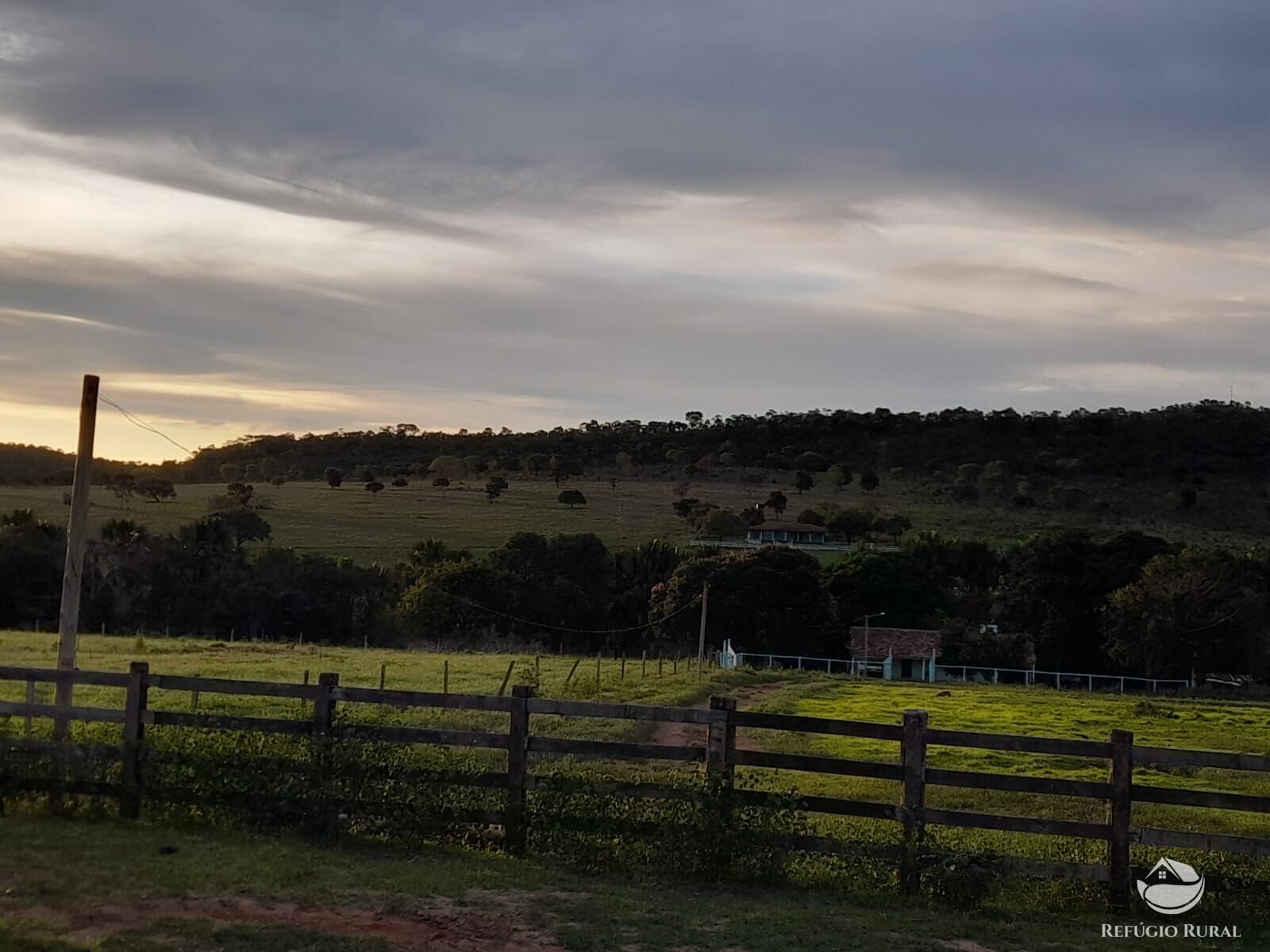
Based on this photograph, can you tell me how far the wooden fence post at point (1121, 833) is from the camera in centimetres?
879

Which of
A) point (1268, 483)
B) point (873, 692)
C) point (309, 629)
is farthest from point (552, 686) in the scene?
point (1268, 483)

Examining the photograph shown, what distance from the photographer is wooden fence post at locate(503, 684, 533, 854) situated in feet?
31.9

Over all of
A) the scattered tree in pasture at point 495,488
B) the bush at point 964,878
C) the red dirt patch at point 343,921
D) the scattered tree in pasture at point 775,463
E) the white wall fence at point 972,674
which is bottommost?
the white wall fence at point 972,674

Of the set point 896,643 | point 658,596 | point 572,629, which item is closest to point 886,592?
point 896,643

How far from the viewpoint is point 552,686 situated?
102 ft

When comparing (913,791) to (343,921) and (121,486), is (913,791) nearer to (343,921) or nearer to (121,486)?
(343,921)

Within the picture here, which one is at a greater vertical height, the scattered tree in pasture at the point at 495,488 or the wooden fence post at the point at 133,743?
the scattered tree in pasture at the point at 495,488

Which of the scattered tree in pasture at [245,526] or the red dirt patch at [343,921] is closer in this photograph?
the red dirt patch at [343,921]

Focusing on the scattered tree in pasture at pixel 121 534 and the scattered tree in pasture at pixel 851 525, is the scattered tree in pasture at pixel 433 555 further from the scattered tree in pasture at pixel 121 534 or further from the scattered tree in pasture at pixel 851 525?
the scattered tree in pasture at pixel 851 525

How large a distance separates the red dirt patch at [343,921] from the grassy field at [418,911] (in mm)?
16

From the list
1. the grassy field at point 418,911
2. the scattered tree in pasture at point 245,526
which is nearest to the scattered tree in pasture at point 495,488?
the scattered tree in pasture at point 245,526

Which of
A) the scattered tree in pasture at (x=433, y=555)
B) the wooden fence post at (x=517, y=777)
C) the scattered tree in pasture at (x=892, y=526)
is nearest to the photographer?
the wooden fence post at (x=517, y=777)

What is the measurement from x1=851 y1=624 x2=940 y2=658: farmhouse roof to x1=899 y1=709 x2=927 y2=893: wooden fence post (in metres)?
51.7

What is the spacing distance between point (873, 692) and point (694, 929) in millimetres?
34416
